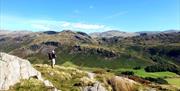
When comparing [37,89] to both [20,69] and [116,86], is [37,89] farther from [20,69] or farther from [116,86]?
[116,86]

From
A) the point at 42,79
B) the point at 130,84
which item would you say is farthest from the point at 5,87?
the point at 130,84

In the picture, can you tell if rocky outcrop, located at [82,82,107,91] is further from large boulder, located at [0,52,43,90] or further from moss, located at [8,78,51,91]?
moss, located at [8,78,51,91]

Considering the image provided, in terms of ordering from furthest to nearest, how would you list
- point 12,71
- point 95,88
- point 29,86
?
point 95,88 < point 12,71 < point 29,86

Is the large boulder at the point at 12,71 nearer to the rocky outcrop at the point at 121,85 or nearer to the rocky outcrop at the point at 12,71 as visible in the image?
the rocky outcrop at the point at 12,71

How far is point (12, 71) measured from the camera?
5262 centimetres

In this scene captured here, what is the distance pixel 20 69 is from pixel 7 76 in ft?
13.5

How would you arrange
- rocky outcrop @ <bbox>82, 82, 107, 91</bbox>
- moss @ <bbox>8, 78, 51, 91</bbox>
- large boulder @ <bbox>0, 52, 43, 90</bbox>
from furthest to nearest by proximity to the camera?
rocky outcrop @ <bbox>82, 82, 107, 91</bbox>, moss @ <bbox>8, 78, 51, 91</bbox>, large boulder @ <bbox>0, 52, 43, 90</bbox>

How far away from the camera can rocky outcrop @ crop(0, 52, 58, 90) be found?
50572 mm

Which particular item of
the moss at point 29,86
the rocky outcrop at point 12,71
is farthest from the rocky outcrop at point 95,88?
the moss at point 29,86

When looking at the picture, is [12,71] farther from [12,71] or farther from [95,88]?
[95,88]

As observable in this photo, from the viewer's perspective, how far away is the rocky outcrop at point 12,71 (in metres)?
50.6

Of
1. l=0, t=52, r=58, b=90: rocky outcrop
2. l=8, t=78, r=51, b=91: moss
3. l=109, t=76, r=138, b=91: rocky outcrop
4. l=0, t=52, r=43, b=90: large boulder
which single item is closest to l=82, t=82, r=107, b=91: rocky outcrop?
l=109, t=76, r=138, b=91: rocky outcrop

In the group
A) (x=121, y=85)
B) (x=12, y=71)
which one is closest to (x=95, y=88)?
(x=121, y=85)

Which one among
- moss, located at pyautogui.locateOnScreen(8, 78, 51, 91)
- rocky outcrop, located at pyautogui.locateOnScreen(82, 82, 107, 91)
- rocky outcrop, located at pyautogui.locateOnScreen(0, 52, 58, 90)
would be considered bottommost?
rocky outcrop, located at pyautogui.locateOnScreen(82, 82, 107, 91)
